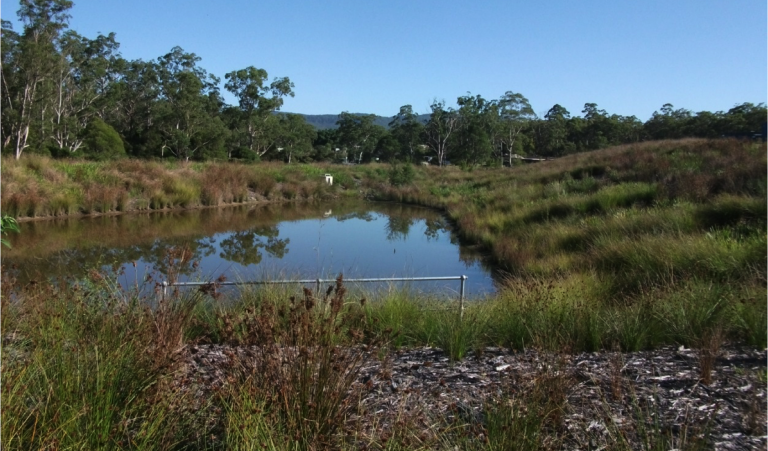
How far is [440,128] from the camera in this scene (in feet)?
194

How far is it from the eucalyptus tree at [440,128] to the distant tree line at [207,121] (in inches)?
5.8

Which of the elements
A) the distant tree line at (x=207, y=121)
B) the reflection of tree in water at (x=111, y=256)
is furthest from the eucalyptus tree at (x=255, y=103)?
the reflection of tree in water at (x=111, y=256)

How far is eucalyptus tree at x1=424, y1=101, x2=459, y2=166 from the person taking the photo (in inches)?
Answer: 2322

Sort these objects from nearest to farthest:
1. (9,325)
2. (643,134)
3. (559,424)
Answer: (559,424) → (9,325) → (643,134)

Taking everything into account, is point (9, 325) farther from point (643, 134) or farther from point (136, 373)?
point (643, 134)

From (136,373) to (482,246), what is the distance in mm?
12153

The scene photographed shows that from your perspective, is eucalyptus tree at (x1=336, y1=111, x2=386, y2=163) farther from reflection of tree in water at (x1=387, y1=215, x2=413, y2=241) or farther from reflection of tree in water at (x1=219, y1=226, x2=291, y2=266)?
reflection of tree in water at (x1=219, y1=226, x2=291, y2=266)

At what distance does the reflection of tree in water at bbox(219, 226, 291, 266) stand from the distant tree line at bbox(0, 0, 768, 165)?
1718 cm

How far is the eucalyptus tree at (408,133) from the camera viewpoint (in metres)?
59.1

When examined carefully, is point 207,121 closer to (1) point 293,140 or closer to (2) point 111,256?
(1) point 293,140

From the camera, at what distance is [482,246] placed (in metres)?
14.3

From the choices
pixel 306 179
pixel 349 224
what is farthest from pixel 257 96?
pixel 349 224

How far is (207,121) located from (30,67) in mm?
14064

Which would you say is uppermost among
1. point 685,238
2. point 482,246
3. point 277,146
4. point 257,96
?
point 257,96
